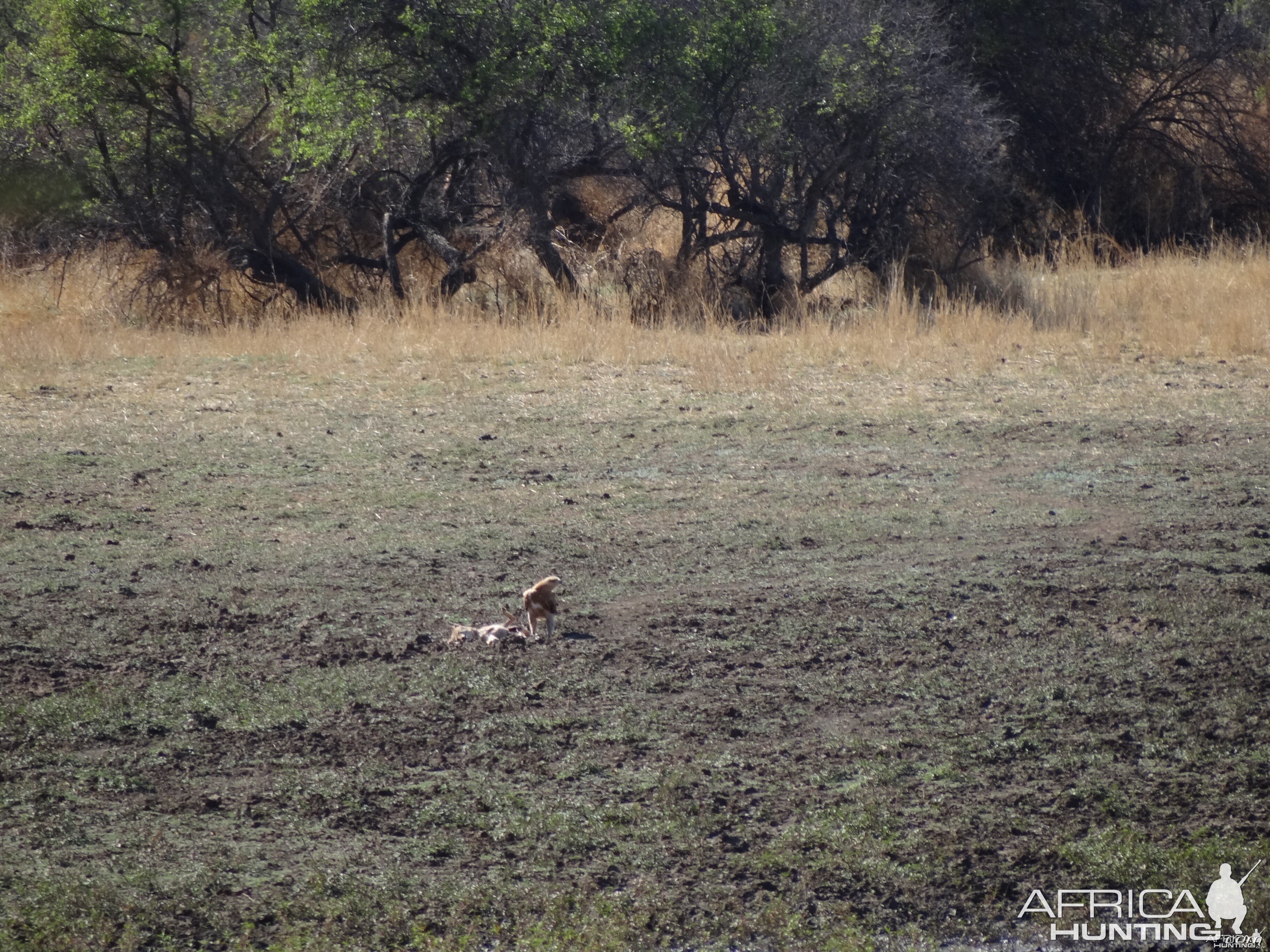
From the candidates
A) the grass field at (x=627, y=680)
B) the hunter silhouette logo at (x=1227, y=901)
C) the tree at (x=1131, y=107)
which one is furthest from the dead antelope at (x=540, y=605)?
the tree at (x=1131, y=107)

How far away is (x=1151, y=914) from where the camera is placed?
3205mm

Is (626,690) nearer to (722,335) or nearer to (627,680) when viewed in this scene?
(627,680)

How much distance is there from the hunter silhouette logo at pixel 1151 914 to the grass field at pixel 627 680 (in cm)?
5

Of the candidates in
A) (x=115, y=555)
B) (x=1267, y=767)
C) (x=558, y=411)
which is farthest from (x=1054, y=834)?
(x=558, y=411)

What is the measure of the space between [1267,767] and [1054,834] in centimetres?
79

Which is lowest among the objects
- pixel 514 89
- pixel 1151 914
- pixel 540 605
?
pixel 1151 914

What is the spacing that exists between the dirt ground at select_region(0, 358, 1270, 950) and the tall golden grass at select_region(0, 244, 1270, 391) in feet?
9.02

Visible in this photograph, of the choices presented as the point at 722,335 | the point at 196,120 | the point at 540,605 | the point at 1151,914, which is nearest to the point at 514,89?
the point at 722,335

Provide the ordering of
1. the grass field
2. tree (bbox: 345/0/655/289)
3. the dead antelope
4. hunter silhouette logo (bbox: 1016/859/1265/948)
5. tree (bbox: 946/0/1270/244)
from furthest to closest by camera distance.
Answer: tree (bbox: 946/0/1270/244) < tree (bbox: 345/0/655/289) < the dead antelope < the grass field < hunter silhouette logo (bbox: 1016/859/1265/948)

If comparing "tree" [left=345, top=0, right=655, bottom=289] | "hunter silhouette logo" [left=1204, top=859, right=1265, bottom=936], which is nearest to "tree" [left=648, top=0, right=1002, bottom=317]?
"tree" [left=345, top=0, right=655, bottom=289]

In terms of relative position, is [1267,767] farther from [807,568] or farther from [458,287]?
[458,287]

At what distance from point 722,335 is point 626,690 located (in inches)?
325

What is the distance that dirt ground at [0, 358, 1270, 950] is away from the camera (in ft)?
10.6

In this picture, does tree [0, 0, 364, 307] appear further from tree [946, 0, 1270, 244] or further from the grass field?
tree [946, 0, 1270, 244]
